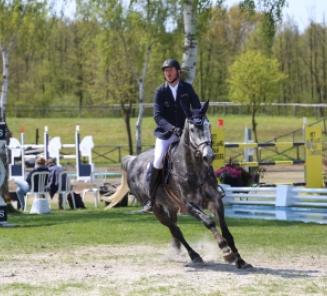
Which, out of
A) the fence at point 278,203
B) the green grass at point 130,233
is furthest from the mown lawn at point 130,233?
the fence at point 278,203

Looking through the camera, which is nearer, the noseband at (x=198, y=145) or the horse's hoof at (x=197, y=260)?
the noseband at (x=198, y=145)

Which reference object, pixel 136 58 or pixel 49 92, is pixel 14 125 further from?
pixel 136 58

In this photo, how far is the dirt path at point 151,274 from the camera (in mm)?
8258

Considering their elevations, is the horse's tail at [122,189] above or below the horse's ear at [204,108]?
below

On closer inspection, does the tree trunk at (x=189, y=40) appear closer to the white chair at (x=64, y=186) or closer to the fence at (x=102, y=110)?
the white chair at (x=64, y=186)

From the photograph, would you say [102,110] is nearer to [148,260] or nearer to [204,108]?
[148,260]

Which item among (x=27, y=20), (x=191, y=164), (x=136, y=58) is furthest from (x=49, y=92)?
(x=191, y=164)

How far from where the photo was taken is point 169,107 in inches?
424

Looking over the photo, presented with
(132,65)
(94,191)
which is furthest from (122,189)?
(132,65)

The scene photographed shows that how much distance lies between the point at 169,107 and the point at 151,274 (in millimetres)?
2424

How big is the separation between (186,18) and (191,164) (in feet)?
32.8

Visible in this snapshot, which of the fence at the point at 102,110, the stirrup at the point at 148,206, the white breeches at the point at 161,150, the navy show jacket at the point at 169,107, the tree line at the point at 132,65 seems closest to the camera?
the navy show jacket at the point at 169,107

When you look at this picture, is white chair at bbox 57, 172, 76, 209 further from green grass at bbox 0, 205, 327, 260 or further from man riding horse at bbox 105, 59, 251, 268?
man riding horse at bbox 105, 59, 251, 268

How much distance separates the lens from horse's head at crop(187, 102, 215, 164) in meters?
9.64
